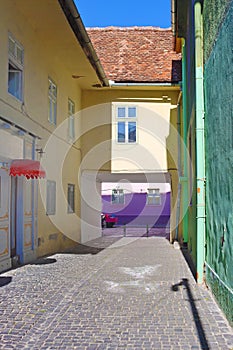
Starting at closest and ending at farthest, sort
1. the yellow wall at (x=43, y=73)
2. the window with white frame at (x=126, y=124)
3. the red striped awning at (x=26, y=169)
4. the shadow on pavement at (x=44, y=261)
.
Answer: the red striped awning at (x=26, y=169)
the yellow wall at (x=43, y=73)
the shadow on pavement at (x=44, y=261)
the window with white frame at (x=126, y=124)

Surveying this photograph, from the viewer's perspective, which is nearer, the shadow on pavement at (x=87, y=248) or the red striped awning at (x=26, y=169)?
the red striped awning at (x=26, y=169)

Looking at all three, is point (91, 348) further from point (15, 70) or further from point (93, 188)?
point (93, 188)

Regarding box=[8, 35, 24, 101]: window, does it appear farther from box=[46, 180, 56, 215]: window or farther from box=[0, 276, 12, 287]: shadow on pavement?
box=[0, 276, 12, 287]: shadow on pavement

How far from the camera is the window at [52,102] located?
45.4 ft

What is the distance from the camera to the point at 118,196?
119ft

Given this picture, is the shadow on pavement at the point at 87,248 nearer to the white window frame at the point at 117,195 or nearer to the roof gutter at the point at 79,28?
the roof gutter at the point at 79,28

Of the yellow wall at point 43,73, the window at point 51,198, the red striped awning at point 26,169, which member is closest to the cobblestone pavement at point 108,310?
the red striped awning at point 26,169

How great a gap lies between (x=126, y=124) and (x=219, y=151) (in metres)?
11.3

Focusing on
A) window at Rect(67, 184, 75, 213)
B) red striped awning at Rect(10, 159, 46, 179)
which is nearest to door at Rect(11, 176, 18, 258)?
red striped awning at Rect(10, 159, 46, 179)

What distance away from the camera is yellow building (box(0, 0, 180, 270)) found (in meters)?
10.5

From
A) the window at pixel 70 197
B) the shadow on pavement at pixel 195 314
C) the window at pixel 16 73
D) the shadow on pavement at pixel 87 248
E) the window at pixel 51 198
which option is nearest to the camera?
the shadow on pavement at pixel 195 314

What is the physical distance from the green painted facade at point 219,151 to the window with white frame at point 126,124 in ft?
31.7

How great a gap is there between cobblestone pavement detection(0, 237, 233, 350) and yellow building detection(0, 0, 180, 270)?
209 cm

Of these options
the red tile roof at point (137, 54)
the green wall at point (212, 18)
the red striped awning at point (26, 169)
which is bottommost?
the red striped awning at point (26, 169)
